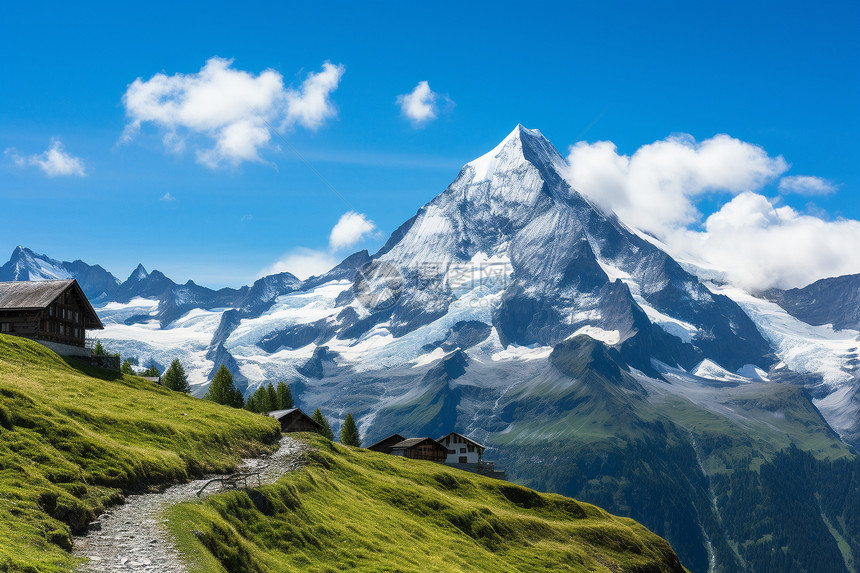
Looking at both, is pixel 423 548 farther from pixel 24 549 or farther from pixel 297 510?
pixel 24 549

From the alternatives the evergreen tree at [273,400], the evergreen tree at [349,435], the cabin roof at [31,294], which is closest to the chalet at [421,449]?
the evergreen tree at [349,435]

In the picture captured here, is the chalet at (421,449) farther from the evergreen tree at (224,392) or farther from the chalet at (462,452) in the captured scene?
the evergreen tree at (224,392)

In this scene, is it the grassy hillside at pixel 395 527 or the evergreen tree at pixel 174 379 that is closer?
the grassy hillside at pixel 395 527

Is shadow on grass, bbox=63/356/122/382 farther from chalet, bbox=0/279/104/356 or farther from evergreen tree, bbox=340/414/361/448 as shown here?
evergreen tree, bbox=340/414/361/448

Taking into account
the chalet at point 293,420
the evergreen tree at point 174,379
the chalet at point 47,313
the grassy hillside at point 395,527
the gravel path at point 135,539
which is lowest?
the grassy hillside at point 395,527

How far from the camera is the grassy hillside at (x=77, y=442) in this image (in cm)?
3719

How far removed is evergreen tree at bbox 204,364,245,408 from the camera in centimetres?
15850

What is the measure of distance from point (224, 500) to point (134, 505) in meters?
6.27

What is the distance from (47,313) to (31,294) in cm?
407

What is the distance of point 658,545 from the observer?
368ft

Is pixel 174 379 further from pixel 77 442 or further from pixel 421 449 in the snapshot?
pixel 77 442

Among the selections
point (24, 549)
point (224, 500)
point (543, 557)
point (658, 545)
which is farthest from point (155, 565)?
point (658, 545)

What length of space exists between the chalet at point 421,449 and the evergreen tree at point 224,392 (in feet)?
132

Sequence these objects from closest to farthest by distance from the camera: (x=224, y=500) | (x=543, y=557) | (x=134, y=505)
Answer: (x=134, y=505), (x=224, y=500), (x=543, y=557)
